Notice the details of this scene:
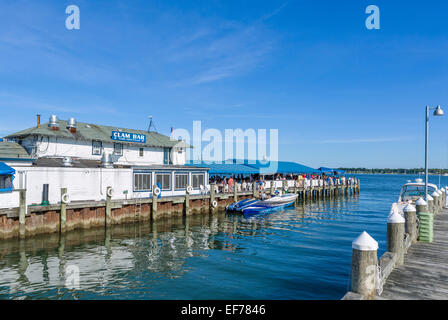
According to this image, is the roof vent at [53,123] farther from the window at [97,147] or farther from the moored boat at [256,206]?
the moored boat at [256,206]

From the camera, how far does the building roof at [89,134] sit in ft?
89.9

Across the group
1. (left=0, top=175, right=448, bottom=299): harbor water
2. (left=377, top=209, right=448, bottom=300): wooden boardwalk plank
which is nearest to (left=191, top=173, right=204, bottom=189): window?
(left=0, top=175, right=448, bottom=299): harbor water

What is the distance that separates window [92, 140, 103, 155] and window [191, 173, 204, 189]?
973 cm

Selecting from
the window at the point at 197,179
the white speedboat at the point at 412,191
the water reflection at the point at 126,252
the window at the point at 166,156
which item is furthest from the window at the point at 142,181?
the white speedboat at the point at 412,191

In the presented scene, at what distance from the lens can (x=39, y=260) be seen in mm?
14773

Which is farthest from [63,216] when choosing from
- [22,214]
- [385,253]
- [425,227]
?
[425,227]

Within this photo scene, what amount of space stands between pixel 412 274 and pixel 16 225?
20.0 m

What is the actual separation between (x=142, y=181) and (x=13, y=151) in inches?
436

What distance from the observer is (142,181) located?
27.0 metres

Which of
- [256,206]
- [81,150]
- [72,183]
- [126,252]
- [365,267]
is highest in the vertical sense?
[81,150]

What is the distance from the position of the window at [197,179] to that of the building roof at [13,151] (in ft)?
48.1

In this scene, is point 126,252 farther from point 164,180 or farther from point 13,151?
point 13,151

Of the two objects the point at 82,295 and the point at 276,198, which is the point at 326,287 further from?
the point at 276,198

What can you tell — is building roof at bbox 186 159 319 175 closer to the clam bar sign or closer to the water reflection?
the clam bar sign
